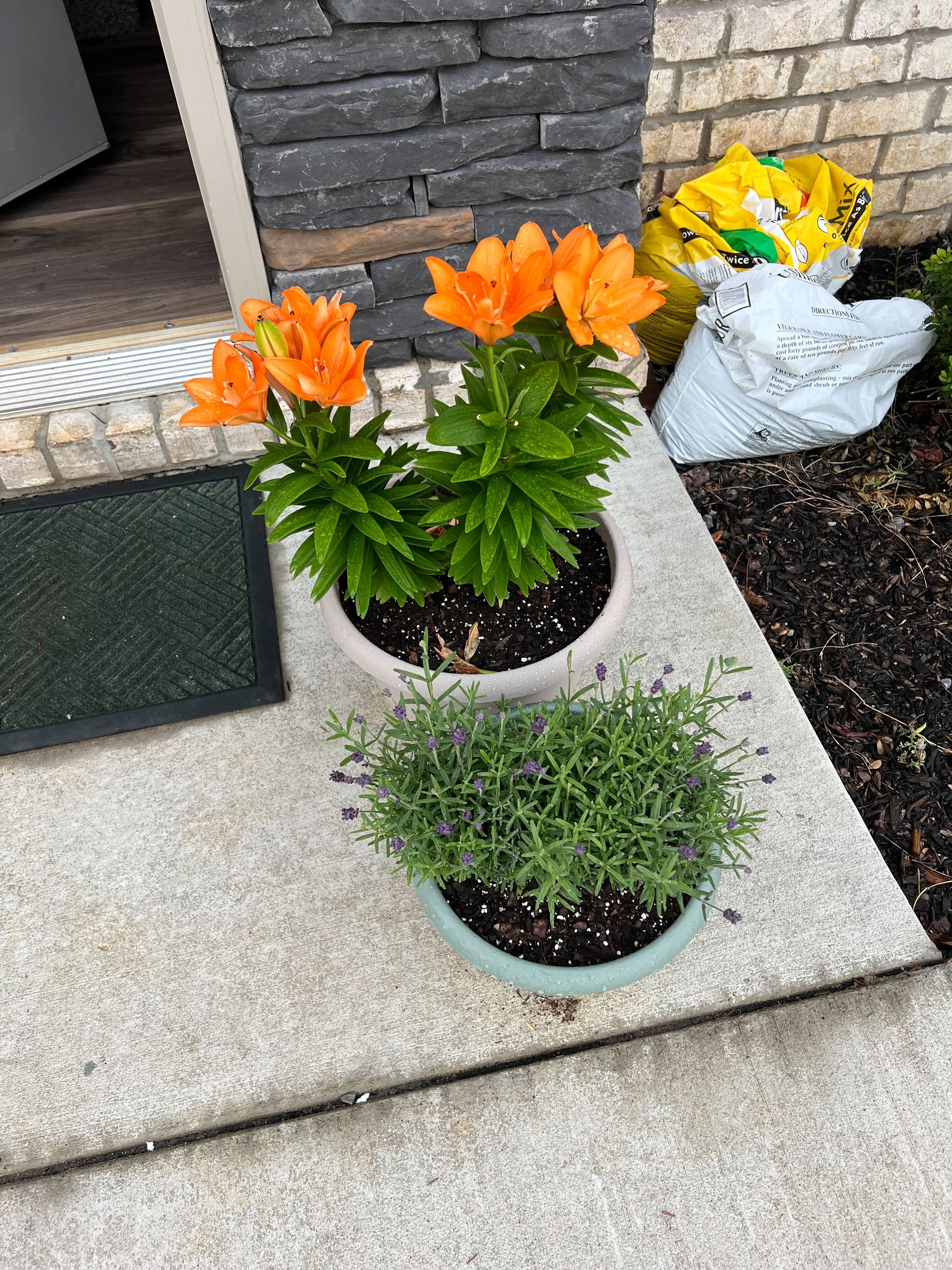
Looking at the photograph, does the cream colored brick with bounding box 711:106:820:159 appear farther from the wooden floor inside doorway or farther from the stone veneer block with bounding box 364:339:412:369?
the wooden floor inside doorway

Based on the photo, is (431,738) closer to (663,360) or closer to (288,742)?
(288,742)

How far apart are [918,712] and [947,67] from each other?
205cm

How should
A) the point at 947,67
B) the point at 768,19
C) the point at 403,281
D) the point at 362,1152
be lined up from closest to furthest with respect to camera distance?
the point at 362,1152, the point at 403,281, the point at 768,19, the point at 947,67

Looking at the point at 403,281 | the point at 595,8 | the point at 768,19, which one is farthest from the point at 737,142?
the point at 403,281

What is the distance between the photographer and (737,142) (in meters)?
2.64

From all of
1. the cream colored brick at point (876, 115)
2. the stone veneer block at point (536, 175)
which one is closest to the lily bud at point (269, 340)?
the stone veneer block at point (536, 175)

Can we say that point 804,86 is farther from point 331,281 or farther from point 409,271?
point 331,281

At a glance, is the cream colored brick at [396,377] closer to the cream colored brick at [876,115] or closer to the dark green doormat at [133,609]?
the dark green doormat at [133,609]

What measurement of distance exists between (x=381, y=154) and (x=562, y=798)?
144 centimetres

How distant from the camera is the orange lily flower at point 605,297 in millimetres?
1117

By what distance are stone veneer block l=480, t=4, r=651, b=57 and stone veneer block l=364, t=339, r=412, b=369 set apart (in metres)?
0.69

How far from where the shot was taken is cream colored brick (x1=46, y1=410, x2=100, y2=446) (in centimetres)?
230

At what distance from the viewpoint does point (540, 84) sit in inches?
72.2

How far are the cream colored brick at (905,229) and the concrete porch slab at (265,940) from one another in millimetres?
1914
